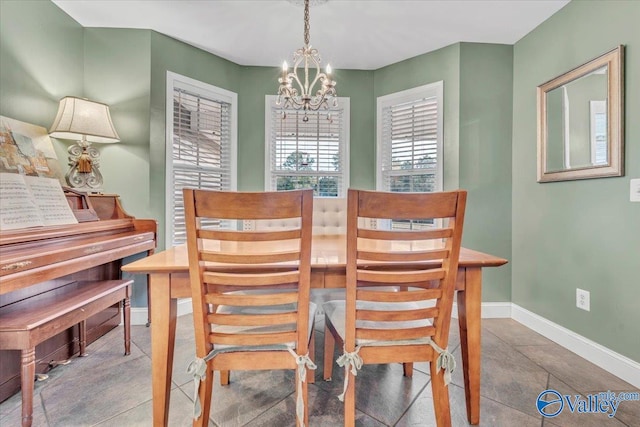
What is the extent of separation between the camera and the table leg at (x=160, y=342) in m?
1.25

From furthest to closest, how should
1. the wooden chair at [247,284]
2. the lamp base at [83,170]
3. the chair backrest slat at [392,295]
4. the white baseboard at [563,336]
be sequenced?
the lamp base at [83,170]
the white baseboard at [563,336]
the chair backrest slat at [392,295]
the wooden chair at [247,284]

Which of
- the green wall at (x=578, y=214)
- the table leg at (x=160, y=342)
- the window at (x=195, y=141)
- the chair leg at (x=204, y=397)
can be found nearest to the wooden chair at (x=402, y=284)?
the chair leg at (x=204, y=397)

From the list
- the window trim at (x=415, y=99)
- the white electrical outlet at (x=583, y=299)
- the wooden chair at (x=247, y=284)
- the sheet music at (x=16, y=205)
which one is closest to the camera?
the wooden chair at (x=247, y=284)

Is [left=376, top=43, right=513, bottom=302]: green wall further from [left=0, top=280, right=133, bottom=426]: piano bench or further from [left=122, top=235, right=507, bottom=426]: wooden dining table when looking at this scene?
[left=0, top=280, right=133, bottom=426]: piano bench

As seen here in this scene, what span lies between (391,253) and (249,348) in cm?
70

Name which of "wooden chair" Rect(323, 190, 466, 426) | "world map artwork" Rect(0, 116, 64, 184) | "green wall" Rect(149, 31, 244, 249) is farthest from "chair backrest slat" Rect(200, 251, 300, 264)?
"green wall" Rect(149, 31, 244, 249)

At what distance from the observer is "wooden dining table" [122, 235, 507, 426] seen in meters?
1.24

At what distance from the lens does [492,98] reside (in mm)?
2877

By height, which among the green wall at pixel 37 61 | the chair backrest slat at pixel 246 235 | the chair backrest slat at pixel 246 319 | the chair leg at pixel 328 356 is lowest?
the chair leg at pixel 328 356

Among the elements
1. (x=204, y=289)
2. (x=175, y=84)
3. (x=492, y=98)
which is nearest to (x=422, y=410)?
(x=204, y=289)

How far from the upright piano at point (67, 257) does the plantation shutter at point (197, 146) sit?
1.93 ft

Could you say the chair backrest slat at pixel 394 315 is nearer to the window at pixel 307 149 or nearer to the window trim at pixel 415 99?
the window trim at pixel 415 99

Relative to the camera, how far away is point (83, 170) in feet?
7.69

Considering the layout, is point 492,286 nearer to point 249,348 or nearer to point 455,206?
point 455,206
